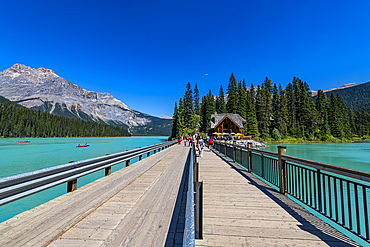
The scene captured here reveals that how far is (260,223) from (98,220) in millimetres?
3080

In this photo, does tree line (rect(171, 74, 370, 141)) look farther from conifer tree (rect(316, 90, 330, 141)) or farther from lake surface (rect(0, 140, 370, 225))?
lake surface (rect(0, 140, 370, 225))

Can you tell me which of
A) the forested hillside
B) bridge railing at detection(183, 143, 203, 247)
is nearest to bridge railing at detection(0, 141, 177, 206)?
bridge railing at detection(183, 143, 203, 247)

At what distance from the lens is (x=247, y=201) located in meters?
4.36

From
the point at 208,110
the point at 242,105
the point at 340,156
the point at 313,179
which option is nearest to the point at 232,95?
the point at 242,105

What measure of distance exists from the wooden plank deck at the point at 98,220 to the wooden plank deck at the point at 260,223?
91cm

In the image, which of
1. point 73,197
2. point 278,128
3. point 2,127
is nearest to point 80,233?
point 73,197

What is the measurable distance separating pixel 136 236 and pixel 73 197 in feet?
8.88

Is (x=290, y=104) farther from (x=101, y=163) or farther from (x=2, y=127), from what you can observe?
(x=2, y=127)

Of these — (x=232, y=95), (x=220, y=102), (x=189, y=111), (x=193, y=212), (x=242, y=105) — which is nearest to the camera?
(x=193, y=212)

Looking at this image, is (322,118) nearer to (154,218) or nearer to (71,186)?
(154,218)

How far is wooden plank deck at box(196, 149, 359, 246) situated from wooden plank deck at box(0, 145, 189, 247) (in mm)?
911

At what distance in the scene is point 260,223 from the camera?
3223 mm

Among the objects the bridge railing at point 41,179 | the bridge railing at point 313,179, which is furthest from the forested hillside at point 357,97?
the bridge railing at point 41,179

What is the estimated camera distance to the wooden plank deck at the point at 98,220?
2.46m
